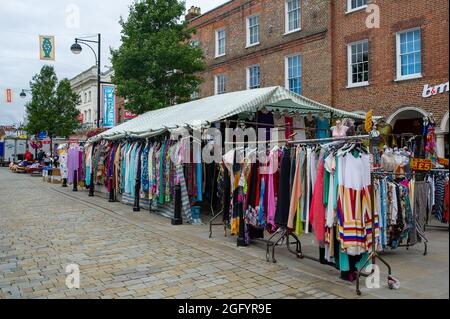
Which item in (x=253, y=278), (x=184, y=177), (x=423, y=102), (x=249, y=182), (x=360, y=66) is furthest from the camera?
(x=360, y=66)

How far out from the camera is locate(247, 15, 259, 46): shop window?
72.5 ft

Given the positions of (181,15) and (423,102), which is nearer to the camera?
(423,102)

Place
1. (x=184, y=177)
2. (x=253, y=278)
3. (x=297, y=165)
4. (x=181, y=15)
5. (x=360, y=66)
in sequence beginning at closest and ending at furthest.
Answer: (x=253, y=278), (x=297, y=165), (x=184, y=177), (x=360, y=66), (x=181, y=15)

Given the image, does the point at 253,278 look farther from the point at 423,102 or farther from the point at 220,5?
the point at 220,5

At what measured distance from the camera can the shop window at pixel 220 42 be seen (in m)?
24.5

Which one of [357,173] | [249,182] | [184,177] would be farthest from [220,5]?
[357,173]

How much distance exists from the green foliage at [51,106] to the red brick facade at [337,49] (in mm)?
15108

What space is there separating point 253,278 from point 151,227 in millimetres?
4241

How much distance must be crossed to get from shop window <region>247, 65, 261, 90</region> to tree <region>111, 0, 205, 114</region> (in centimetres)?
398

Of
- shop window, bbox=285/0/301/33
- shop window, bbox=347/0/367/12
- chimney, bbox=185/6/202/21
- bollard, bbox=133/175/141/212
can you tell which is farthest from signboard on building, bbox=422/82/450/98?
chimney, bbox=185/6/202/21

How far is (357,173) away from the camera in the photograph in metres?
4.71

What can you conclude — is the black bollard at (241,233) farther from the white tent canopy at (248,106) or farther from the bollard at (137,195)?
the bollard at (137,195)

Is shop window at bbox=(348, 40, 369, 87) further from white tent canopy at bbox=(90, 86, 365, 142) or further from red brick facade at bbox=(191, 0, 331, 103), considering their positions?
white tent canopy at bbox=(90, 86, 365, 142)
